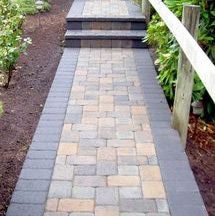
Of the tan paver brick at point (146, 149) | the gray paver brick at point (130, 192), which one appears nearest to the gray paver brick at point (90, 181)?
the gray paver brick at point (130, 192)

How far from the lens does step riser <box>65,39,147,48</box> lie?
6.43 m

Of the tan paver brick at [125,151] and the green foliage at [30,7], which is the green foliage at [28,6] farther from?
the tan paver brick at [125,151]

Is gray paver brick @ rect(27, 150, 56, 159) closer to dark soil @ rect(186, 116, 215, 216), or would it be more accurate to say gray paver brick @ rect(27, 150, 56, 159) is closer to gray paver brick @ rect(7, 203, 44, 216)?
gray paver brick @ rect(7, 203, 44, 216)

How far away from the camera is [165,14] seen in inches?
153

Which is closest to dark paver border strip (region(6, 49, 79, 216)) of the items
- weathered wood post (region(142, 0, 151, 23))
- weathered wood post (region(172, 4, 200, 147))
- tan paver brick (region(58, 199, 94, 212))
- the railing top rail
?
tan paver brick (region(58, 199, 94, 212))

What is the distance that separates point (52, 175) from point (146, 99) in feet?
5.68

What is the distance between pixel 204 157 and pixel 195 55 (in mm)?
1281

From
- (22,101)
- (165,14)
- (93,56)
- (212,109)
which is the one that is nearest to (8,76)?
(22,101)

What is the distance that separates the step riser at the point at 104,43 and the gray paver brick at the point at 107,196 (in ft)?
12.7

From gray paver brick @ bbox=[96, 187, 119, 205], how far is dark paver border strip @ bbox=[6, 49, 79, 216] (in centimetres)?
36

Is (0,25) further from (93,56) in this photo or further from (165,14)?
(165,14)

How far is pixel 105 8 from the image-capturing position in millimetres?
7664

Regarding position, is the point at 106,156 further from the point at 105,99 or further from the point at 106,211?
the point at 105,99

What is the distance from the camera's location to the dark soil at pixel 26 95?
3.23m
